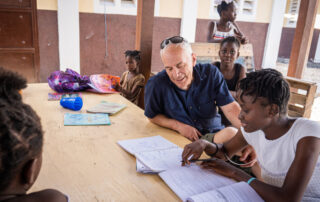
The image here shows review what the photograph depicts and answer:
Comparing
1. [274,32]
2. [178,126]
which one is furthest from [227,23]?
[274,32]

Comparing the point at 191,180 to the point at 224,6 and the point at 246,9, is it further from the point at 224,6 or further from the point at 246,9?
the point at 246,9

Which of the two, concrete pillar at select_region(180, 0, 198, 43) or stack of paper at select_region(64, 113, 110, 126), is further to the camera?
concrete pillar at select_region(180, 0, 198, 43)

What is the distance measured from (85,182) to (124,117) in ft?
3.00

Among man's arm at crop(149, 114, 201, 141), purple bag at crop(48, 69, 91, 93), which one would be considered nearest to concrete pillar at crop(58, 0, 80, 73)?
purple bag at crop(48, 69, 91, 93)

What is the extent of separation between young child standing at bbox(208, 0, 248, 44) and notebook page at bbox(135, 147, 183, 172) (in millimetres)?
3307

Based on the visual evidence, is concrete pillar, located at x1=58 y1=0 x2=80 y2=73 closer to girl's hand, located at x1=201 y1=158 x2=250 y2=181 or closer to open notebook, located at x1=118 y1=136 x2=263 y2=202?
open notebook, located at x1=118 y1=136 x2=263 y2=202

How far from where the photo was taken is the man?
77.0 inches

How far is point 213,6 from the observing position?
21.3 ft

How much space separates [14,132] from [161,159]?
2.69 ft

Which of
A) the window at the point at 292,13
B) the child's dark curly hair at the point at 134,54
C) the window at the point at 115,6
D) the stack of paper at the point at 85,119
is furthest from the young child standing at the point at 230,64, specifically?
the window at the point at 292,13

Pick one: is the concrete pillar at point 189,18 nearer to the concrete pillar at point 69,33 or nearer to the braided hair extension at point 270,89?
the concrete pillar at point 69,33

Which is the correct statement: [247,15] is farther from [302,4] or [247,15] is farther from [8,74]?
[8,74]

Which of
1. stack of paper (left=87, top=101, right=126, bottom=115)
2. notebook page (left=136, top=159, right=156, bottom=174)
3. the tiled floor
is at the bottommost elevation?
the tiled floor

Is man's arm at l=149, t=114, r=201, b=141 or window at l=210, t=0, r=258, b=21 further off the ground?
window at l=210, t=0, r=258, b=21
